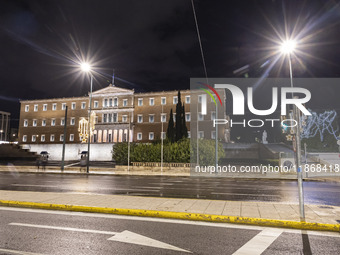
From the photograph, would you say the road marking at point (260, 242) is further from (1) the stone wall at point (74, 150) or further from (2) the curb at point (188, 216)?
(1) the stone wall at point (74, 150)

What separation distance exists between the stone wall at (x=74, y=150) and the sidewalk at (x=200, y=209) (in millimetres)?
44951

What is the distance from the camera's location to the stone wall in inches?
2141

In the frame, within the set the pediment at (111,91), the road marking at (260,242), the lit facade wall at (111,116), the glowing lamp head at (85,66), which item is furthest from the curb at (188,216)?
the pediment at (111,91)

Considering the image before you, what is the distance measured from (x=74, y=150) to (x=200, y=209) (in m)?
55.2

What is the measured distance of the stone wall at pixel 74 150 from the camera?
178 feet

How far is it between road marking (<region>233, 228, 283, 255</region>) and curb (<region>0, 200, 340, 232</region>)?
39 cm

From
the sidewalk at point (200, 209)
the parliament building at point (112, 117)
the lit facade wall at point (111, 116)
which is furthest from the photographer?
the lit facade wall at point (111, 116)

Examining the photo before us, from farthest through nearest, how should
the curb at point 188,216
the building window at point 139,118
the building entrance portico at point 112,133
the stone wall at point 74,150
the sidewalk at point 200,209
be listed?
the building window at point 139,118 → the building entrance portico at point 112,133 → the stone wall at point 74,150 → the sidewalk at point 200,209 → the curb at point 188,216

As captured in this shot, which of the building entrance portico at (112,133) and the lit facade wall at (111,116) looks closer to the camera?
the lit facade wall at (111,116)

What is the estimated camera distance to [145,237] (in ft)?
18.9

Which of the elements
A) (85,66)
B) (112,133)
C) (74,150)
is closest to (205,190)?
(85,66)

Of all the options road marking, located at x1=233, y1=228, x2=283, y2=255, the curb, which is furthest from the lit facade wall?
road marking, located at x1=233, y1=228, x2=283, y2=255

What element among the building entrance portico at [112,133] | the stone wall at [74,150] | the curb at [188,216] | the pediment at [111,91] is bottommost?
the curb at [188,216]

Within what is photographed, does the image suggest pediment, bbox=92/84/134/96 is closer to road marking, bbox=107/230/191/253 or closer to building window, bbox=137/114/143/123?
building window, bbox=137/114/143/123
